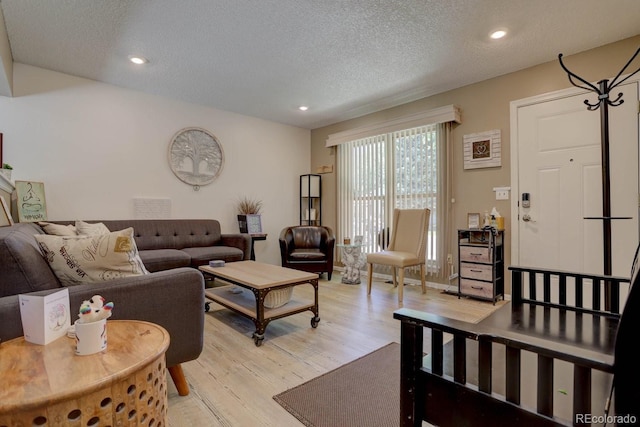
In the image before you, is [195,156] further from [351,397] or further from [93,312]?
[351,397]

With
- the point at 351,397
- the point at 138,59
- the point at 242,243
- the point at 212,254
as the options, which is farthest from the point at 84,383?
the point at 242,243

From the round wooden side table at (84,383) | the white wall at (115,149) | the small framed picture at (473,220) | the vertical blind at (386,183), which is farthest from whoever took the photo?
the vertical blind at (386,183)

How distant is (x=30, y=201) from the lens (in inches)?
119

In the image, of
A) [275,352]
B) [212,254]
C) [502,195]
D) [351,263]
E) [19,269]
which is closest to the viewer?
[19,269]

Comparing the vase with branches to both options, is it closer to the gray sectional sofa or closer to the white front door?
the gray sectional sofa

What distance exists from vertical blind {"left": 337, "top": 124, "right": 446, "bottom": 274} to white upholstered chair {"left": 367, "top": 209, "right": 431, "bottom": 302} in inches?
12.8

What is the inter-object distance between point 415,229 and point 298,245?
1.79 metres

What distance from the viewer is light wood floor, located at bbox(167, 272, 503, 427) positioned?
1498mm

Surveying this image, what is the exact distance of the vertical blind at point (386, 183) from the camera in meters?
3.94

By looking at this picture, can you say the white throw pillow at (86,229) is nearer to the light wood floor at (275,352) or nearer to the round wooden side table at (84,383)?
the light wood floor at (275,352)

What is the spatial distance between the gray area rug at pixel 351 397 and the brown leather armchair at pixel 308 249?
2307mm

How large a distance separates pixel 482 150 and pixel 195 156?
3748 mm

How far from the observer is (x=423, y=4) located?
7.22 ft

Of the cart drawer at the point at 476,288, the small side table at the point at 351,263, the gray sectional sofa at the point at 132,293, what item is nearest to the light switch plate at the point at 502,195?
the cart drawer at the point at 476,288
